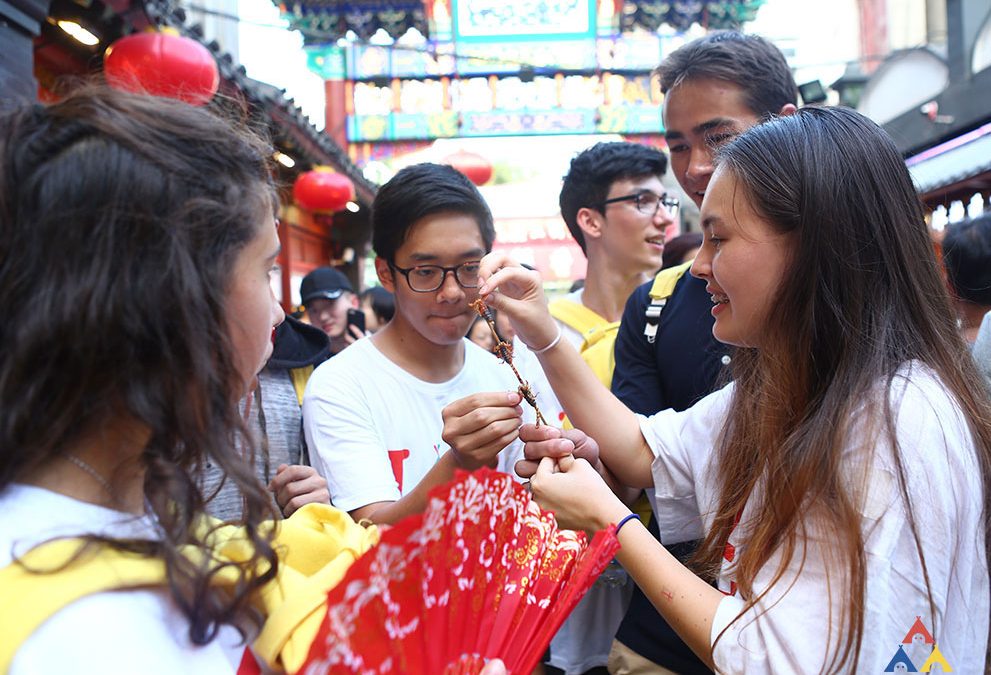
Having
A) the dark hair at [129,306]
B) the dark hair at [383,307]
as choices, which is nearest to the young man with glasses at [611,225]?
the dark hair at [129,306]

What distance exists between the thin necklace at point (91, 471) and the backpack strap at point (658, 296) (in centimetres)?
139

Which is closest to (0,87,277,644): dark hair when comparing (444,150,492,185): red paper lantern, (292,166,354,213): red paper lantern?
(292,166,354,213): red paper lantern

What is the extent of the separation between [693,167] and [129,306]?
151cm

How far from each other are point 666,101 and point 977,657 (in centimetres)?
148

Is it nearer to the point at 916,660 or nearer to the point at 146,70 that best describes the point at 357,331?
the point at 146,70

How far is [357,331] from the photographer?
14.8 feet

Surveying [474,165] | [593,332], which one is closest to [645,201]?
[593,332]

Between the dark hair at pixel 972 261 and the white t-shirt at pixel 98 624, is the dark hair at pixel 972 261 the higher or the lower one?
the higher one

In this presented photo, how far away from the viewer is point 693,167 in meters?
1.95

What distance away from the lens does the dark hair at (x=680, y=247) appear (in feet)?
11.5

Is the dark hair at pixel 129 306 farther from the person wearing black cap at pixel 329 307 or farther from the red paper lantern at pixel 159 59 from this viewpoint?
the person wearing black cap at pixel 329 307

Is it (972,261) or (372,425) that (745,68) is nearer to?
(372,425)

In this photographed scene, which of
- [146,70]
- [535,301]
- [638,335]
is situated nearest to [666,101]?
[638,335]

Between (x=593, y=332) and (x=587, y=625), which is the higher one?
(x=593, y=332)
